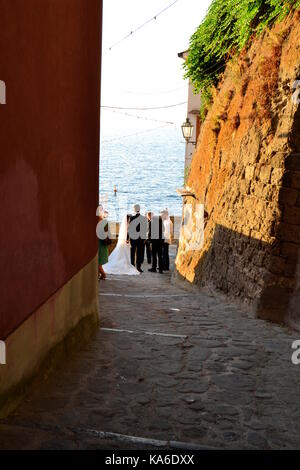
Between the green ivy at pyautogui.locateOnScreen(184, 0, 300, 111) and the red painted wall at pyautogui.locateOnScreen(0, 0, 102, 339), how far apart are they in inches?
145

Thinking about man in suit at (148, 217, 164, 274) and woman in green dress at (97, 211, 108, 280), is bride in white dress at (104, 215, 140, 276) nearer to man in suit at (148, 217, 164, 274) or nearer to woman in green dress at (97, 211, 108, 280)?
man in suit at (148, 217, 164, 274)

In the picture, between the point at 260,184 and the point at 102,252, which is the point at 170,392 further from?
the point at 102,252

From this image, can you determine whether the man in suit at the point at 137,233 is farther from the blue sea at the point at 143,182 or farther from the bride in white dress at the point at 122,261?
the blue sea at the point at 143,182

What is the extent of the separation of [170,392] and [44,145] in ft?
7.34

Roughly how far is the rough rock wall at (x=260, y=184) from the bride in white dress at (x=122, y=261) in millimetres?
3665

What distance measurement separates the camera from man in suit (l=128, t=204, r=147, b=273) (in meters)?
12.8

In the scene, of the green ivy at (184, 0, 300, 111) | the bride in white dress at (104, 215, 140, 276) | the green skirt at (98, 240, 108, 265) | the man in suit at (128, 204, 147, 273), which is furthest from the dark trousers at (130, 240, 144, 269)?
the green ivy at (184, 0, 300, 111)

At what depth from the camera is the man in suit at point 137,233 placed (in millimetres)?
12828

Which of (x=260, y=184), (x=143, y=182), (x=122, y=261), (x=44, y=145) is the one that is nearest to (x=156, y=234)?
(x=122, y=261)

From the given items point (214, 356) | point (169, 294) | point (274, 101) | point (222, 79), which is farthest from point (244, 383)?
point (222, 79)

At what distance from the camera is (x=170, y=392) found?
4188mm

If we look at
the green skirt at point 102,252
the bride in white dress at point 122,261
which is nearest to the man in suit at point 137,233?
the bride in white dress at point 122,261

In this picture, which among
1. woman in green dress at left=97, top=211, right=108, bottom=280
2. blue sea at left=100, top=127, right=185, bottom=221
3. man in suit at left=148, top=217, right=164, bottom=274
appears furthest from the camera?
blue sea at left=100, top=127, right=185, bottom=221
